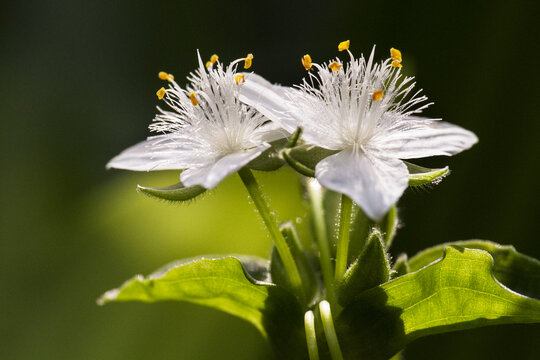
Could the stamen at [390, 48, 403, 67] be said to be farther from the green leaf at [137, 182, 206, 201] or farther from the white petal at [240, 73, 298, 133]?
the green leaf at [137, 182, 206, 201]

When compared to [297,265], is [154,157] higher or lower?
higher

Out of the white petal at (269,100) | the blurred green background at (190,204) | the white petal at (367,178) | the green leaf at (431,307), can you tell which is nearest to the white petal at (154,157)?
the white petal at (269,100)

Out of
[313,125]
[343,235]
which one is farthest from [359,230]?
[313,125]

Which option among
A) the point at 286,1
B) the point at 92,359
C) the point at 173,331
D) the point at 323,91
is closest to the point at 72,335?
the point at 92,359

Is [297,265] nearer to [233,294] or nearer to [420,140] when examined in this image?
[233,294]

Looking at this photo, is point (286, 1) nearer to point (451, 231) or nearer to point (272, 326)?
point (451, 231)

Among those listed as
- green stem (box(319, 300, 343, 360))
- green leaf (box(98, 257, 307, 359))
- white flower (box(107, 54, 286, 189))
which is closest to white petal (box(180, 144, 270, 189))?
white flower (box(107, 54, 286, 189))
